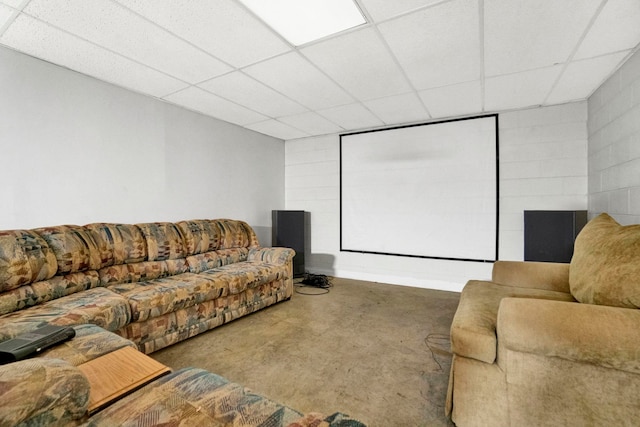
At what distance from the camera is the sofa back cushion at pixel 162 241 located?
9.30 ft

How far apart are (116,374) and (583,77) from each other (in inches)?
164

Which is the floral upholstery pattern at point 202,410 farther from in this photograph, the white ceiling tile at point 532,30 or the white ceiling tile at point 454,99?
the white ceiling tile at point 454,99

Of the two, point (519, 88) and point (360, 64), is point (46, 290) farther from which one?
point (519, 88)

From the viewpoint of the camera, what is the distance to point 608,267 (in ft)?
4.27

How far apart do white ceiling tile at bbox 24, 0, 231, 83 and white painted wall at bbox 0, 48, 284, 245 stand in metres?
0.76

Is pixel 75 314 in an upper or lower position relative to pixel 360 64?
lower

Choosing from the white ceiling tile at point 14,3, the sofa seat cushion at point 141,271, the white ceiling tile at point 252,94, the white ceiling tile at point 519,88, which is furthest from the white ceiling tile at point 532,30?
the sofa seat cushion at point 141,271

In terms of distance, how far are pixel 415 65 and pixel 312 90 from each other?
1.08m

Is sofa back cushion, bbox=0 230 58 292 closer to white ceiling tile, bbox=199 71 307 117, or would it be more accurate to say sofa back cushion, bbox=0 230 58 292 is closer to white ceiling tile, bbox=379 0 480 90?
white ceiling tile, bbox=199 71 307 117

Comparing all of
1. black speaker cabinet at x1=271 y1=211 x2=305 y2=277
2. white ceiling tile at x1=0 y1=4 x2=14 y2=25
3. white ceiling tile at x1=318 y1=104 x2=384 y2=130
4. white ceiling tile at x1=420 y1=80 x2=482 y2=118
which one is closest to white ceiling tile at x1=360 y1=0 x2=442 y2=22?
white ceiling tile at x1=420 y1=80 x2=482 y2=118

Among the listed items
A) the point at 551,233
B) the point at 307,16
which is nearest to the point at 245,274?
the point at 307,16

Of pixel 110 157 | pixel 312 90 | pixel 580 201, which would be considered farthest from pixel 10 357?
pixel 580 201

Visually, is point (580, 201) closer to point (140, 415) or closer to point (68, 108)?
point (140, 415)

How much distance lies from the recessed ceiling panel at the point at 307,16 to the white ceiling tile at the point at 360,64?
0.12 meters
